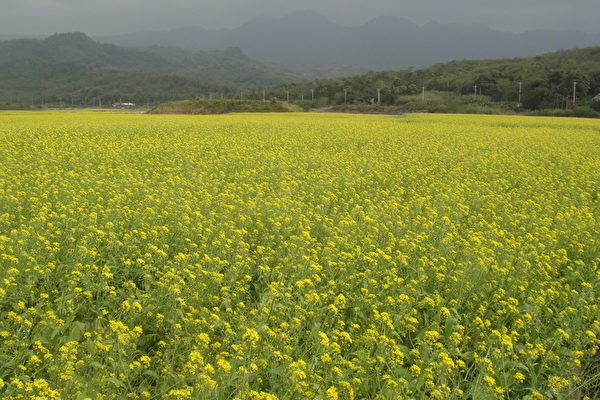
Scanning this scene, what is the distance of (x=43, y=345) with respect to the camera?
12.5 ft

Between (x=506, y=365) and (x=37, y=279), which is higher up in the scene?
(x=37, y=279)

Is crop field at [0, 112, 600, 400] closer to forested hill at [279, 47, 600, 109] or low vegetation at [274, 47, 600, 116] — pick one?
low vegetation at [274, 47, 600, 116]

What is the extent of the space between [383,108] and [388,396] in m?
68.6

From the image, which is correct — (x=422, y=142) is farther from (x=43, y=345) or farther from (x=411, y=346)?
(x=43, y=345)

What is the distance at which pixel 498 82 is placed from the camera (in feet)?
280

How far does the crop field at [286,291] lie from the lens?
3598mm

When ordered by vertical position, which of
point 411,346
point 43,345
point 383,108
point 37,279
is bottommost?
point 411,346

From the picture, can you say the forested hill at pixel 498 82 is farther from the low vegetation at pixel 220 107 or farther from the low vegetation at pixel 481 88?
the low vegetation at pixel 220 107

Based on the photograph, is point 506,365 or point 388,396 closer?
point 388,396

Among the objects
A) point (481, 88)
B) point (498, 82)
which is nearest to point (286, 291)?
point (498, 82)

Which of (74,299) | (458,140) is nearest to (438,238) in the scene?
(74,299)

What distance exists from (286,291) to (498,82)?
91376 millimetres

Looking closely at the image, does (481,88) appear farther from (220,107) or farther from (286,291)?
(286,291)

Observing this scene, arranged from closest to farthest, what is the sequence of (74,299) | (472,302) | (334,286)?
(74,299) < (334,286) < (472,302)
